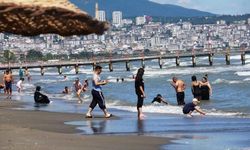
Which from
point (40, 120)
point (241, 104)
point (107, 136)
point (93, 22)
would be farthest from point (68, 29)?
point (241, 104)

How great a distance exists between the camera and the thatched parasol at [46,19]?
9.07 feet

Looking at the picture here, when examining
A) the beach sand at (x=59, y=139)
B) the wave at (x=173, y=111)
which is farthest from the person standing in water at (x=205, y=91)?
the beach sand at (x=59, y=139)

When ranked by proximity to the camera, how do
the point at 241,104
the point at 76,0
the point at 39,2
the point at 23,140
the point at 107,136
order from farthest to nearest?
1. the point at 241,104
2. the point at 107,136
3. the point at 23,140
4. the point at 76,0
5. the point at 39,2

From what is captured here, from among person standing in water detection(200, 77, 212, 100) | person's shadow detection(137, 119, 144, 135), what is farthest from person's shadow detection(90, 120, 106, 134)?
person standing in water detection(200, 77, 212, 100)

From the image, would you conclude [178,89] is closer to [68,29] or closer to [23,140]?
[23,140]

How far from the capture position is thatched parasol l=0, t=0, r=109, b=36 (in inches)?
109

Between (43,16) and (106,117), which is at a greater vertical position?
(43,16)

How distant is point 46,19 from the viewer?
9.24 feet

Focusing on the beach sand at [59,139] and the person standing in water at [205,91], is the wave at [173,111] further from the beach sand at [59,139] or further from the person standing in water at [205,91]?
the beach sand at [59,139]

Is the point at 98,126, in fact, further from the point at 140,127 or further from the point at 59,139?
the point at 59,139

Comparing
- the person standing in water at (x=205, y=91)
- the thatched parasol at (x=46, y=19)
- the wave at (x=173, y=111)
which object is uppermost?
the thatched parasol at (x=46, y=19)

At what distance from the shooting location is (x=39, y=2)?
2768mm

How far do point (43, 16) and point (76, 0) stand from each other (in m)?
0.68

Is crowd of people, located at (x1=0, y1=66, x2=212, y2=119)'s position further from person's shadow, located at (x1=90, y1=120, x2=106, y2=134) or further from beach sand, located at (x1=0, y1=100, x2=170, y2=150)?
beach sand, located at (x1=0, y1=100, x2=170, y2=150)
